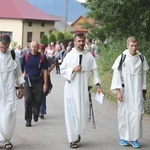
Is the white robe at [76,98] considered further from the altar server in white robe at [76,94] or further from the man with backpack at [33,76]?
the man with backpack at [33,76]

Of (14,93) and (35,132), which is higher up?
(14,93)

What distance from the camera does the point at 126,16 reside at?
1537 centimetres

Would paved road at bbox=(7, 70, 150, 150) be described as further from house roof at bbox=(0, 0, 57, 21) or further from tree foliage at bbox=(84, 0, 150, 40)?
house roof at bbox=(0, 0, 57, 21)

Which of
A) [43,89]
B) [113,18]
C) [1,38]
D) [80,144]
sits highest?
[113,18]

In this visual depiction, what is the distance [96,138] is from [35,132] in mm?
1304

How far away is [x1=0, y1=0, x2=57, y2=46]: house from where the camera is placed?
66.1m

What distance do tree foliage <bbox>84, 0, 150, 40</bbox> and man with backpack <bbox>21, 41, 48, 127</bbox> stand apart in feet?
11.6

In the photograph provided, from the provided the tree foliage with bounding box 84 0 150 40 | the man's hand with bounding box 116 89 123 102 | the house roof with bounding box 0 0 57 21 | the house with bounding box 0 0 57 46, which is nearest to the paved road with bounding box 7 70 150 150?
the man's hand with bounding box 116 89 123 102

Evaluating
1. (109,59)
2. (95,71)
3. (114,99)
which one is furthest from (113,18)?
(95,71)

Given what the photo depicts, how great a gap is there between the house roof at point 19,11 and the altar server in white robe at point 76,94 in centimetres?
5819

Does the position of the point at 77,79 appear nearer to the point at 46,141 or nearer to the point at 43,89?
the point at 46,141

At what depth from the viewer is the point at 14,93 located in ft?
25.2

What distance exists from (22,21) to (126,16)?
5174 cm

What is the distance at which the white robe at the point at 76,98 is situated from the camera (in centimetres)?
789
